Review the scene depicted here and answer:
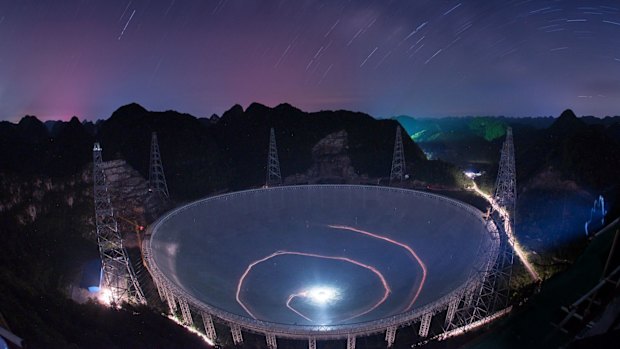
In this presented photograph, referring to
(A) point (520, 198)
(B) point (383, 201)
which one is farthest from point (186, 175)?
(A) point (520, 198)

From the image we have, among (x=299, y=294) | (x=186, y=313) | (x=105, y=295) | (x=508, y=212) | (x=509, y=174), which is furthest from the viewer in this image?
(x=508, y=212)

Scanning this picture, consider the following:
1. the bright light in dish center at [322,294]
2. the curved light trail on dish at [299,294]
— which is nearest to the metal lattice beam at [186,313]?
the curved light trail on dish at [299,294]

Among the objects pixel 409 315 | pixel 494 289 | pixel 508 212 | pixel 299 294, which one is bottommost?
pixel 299 294

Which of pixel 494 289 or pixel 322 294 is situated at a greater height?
pixel 494 289

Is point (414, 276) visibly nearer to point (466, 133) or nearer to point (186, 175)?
point (186, 175)

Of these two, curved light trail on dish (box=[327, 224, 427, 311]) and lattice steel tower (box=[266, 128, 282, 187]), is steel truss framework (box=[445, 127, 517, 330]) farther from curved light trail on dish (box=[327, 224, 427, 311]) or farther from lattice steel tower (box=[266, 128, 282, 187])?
lattice steel tower (box=[266, 128, 282, 187])

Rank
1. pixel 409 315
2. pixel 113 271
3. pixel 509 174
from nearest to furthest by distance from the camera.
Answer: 1. pixel 409 315
2. pixel 509 174
3. pixel 113 271

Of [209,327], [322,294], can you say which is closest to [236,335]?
[209,327]

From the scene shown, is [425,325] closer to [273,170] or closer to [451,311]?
[451,311]
